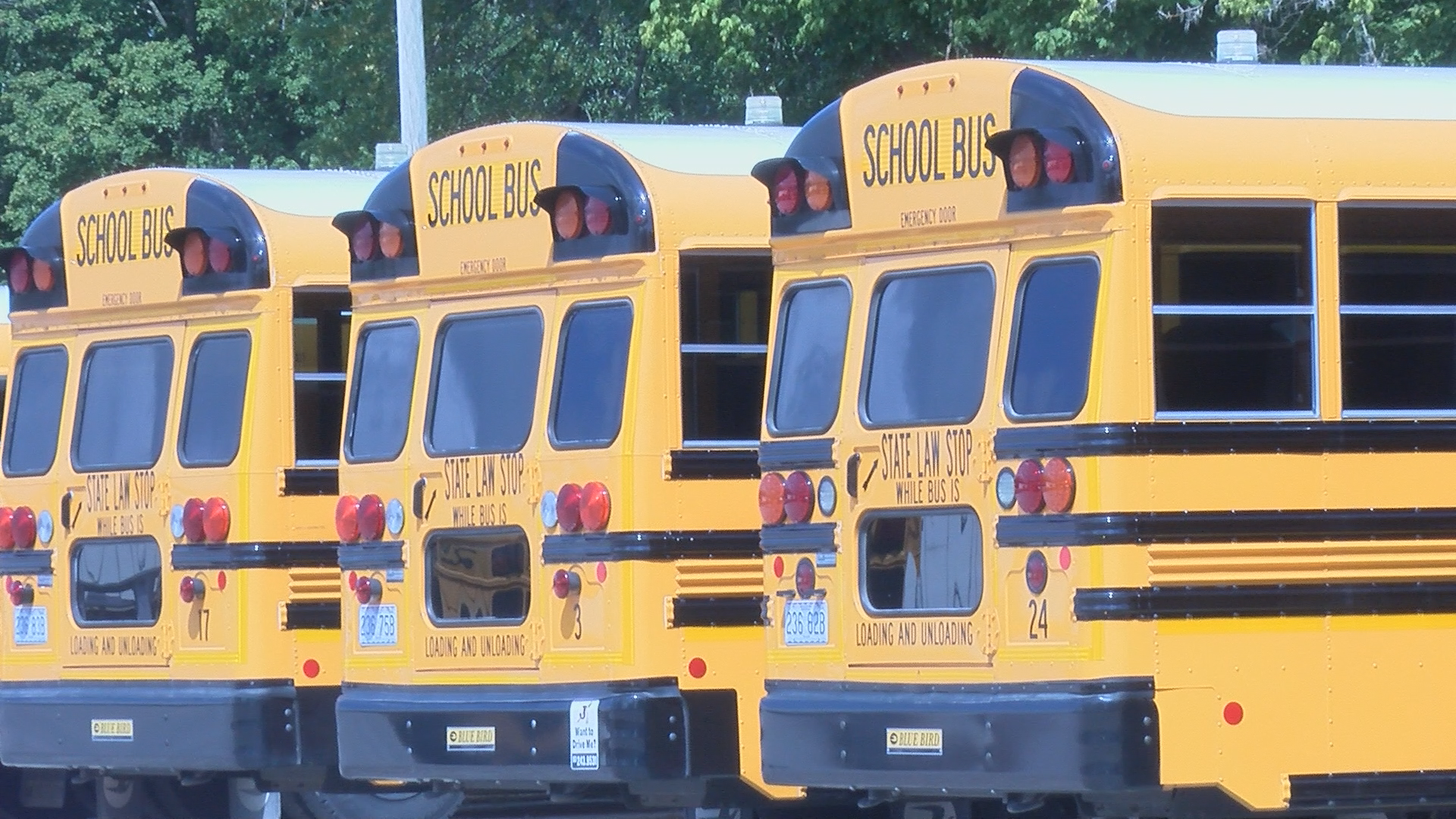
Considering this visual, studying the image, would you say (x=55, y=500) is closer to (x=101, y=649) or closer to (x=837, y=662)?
(x=101, y=649)

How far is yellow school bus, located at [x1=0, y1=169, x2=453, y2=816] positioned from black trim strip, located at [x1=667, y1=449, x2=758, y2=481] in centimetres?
213

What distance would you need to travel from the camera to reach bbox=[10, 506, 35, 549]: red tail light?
11477mm

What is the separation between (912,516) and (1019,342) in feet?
2.22

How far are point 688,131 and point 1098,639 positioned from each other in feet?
10.3

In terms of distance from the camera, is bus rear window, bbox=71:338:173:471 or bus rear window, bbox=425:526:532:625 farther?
bus rear window, bbox=71:338:173:471

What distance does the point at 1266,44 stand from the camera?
53.3 ft

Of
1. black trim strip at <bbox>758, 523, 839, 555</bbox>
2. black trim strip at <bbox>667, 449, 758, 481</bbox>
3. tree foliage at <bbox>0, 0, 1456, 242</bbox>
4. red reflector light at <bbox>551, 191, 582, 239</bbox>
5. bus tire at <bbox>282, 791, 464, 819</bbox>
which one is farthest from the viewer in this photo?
tree foliage at <bbox>0, 0, 1456, 242</bbox>

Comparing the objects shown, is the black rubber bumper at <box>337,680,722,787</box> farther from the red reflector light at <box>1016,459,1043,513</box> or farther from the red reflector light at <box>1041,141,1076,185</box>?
the red reflector light at <box>1041,141,1076,185</box>

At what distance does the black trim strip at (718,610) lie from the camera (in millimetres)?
9039

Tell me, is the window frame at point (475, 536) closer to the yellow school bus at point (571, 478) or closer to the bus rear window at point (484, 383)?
the yellow school bus at point (571, 478)

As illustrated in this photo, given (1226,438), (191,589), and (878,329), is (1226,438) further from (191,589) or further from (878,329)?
(191,589)

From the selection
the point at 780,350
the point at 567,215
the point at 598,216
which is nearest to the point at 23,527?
A: the point at 567,215

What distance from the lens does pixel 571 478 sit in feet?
30.1

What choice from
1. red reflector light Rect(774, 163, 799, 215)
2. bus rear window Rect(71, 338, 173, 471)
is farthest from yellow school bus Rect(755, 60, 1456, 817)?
bus rear window Rect(71, 338, 173, 471)
